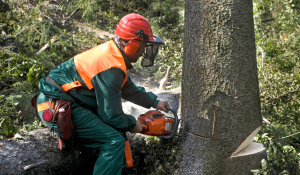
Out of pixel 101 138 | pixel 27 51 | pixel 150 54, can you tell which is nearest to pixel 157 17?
pixel 27 51

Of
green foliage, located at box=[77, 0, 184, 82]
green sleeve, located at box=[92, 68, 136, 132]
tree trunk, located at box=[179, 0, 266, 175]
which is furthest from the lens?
green foliage, located at box=[77, 0, 184, 82]

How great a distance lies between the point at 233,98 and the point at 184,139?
2.19 feet

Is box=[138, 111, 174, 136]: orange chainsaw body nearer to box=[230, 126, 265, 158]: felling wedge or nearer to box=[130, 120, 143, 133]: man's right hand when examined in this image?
box=[130, 120, 143, 133]: man's right hand

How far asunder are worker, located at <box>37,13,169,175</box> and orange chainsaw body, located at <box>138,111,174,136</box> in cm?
12

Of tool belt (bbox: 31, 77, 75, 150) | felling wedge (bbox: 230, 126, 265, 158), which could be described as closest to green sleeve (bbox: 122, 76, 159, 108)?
tool belt (bbox: 31, 77, 75, 150)

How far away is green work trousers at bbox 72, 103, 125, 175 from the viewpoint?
212 centimetres

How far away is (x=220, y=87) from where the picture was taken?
223 cm

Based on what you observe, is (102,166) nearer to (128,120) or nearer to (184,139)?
(128,120)

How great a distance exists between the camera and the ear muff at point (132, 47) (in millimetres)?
2303

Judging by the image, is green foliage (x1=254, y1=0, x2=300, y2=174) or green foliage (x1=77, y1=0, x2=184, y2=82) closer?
green foliage (x1=254, y1=0, x2=300, y2=174)

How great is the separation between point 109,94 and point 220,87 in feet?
3.39

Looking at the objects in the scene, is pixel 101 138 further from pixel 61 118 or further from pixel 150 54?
pixel 150 54

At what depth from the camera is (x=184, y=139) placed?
2.49 meters

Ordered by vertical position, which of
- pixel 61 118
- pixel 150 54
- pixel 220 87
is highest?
pixel 150 54
